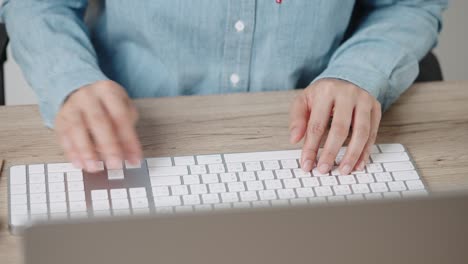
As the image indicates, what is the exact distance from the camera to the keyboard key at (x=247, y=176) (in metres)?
0.99

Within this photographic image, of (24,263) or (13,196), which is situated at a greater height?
(24,263)

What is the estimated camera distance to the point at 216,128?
1.11 meters

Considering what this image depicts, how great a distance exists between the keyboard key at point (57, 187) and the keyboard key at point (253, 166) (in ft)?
0.72

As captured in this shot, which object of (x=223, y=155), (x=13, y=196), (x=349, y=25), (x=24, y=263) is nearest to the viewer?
(x=24, y=263)

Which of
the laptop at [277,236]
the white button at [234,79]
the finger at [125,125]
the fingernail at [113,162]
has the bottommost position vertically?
the white button at [234,79]

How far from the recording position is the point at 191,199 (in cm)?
94

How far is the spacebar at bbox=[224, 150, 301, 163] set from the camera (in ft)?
3.40

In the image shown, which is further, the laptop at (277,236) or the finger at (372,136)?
the finger at (372,136)

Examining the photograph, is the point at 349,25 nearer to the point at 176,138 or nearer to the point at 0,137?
the point at 176,138

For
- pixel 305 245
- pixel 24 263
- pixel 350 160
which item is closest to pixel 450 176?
pixel 350 160

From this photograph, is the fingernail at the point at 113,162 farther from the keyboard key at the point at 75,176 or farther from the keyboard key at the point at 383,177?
the keyboard key at the point at 383,177

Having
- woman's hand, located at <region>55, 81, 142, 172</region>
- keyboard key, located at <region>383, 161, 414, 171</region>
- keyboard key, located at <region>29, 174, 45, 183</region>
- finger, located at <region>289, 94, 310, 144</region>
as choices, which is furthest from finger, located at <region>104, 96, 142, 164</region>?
keyboard key, located at <region>383, 161, 414, 171</region>

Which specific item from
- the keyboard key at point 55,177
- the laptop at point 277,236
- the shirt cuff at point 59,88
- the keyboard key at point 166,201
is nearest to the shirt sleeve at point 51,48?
the shirt cuff at point 59,88

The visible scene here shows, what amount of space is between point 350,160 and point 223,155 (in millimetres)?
159
